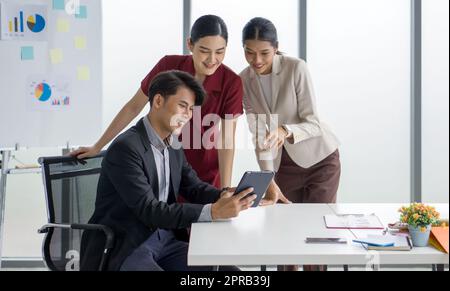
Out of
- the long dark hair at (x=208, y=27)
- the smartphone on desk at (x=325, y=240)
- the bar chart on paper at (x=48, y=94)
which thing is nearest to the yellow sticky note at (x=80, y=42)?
the bar chart on paper at (x=48, y=94)

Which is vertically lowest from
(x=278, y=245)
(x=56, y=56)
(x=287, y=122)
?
(x=278, y=245)

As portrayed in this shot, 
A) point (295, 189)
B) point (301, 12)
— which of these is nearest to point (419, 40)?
point (301, 12)

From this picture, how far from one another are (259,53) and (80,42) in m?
1.47

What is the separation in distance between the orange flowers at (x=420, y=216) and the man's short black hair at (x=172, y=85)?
93 cm

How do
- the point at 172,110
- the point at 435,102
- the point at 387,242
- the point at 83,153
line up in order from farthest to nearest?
the point at 435,102 → the point at 83,153 → the point at 172,110 → the point at 387,242

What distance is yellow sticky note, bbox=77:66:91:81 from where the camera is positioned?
12.5ft

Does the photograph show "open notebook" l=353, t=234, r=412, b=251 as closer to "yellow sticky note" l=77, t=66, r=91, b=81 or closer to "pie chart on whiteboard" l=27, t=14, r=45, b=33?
"yellow sticky note" l=77, t=66, r=91, b=81

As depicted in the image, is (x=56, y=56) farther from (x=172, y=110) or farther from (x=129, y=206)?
(x=129, y=206)

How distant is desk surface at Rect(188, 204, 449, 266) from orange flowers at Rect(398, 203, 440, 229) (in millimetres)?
84

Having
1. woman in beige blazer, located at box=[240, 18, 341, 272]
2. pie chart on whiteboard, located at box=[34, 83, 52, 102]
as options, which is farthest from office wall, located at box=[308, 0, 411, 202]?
pie chart on whiteboard, located at box=[34, 83, 52, 102]

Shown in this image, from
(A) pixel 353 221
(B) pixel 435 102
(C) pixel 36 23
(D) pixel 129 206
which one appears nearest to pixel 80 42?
(C) pixel 36 23

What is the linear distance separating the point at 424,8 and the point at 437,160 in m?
1.07

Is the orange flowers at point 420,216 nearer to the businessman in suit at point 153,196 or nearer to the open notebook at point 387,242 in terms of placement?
the open notebook at point 387,242

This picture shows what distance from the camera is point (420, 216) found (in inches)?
76.8
